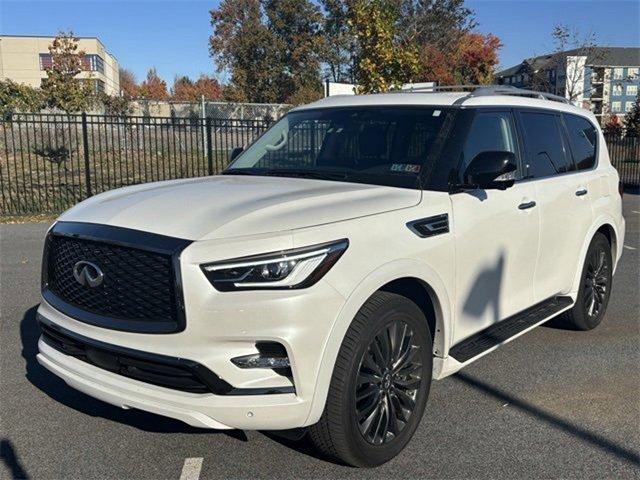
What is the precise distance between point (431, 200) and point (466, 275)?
511 mm

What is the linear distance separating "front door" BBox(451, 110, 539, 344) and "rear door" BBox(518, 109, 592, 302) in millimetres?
146

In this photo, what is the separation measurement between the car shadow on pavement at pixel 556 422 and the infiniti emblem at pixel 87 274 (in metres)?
2.65

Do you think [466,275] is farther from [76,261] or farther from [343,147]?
[76,261]

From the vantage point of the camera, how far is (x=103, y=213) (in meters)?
3.31

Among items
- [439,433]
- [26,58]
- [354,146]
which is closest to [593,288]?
[439,433]

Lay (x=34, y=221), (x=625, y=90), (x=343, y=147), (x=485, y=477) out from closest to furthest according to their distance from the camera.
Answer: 1. (x=485, y=477)
2. (x=343, y=147)
3. (x=34, y=221)
4. (x=625, y=90)

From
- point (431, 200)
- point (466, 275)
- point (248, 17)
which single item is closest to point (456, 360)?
point (466, 275)

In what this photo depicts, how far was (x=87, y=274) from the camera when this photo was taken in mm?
3123

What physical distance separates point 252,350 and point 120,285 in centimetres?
75

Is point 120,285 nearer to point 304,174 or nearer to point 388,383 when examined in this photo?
point 388,383

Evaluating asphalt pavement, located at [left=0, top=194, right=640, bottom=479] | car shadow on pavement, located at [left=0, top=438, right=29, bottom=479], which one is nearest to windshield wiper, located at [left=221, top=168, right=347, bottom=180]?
asphalt pavement, located at [left=0, top=194, right=640, bottom=479]

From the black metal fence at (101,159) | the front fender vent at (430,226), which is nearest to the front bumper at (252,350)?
the front fender vent at (430,226)

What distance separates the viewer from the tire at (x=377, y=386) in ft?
9.73

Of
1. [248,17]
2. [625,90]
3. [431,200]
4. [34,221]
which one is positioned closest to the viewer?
[431,200]
